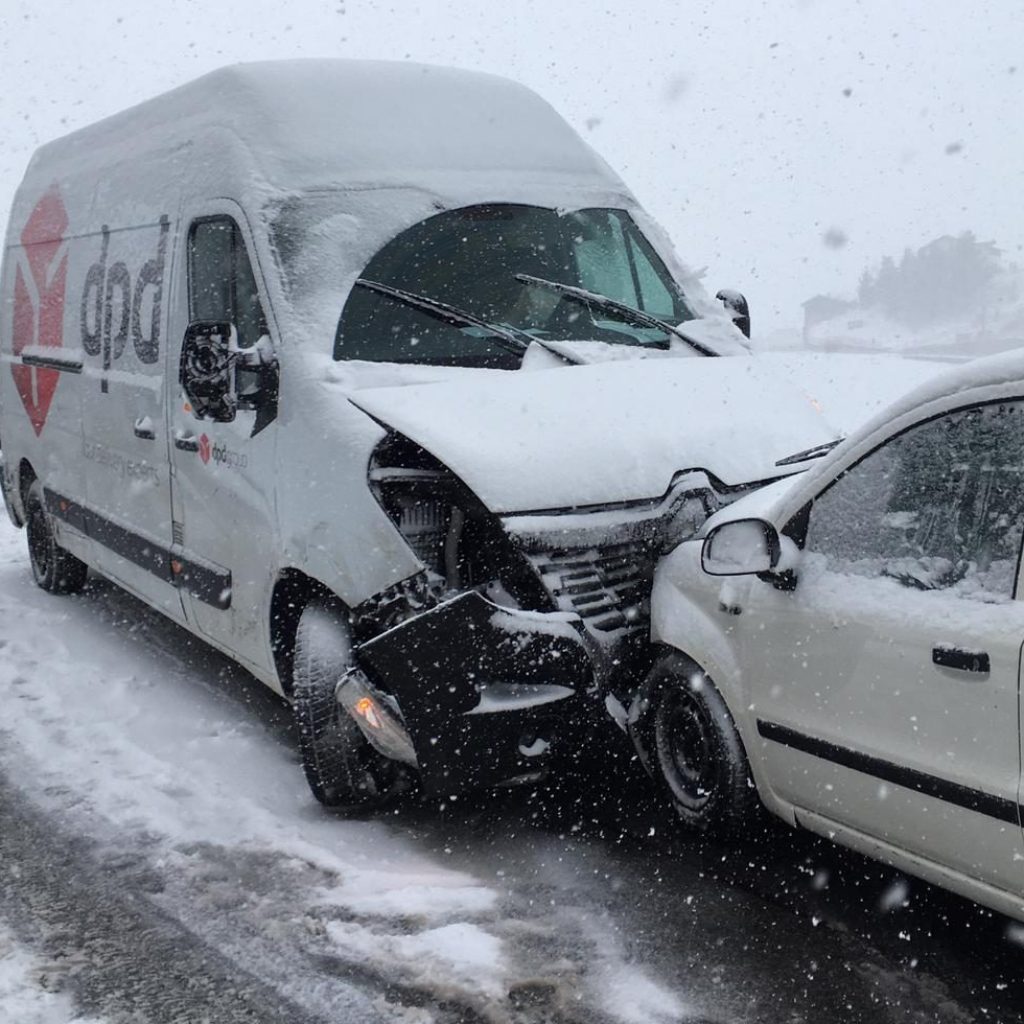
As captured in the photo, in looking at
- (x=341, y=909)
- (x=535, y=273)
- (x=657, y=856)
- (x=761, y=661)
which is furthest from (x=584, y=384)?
(x=341, y=909)

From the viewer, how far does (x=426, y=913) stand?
366 centimetres

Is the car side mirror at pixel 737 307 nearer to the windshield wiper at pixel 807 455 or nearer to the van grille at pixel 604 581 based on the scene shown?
the windshield wiper at pixel 807 455

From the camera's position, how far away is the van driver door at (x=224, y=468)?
4.69 meters

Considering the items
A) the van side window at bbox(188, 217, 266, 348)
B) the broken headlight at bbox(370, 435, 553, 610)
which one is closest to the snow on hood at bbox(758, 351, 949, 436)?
the van side window at bbox(188, 217, 266, 348)

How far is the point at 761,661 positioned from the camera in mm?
3678

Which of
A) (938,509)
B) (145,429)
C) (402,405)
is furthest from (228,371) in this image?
(938,509)

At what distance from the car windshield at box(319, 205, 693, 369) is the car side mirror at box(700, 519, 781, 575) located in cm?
140

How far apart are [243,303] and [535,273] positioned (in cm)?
122

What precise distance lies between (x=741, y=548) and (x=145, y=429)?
10.5ft

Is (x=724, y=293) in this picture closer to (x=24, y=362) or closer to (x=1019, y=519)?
(x=1019, y=519)

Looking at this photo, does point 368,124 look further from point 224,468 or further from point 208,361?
point 224,468

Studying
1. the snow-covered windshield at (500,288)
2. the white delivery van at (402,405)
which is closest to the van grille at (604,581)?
the white delivery van at (402,405)

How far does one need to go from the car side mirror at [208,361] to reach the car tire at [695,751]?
Result: 191 cm

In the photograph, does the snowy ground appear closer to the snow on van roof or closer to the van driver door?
the van driver door
